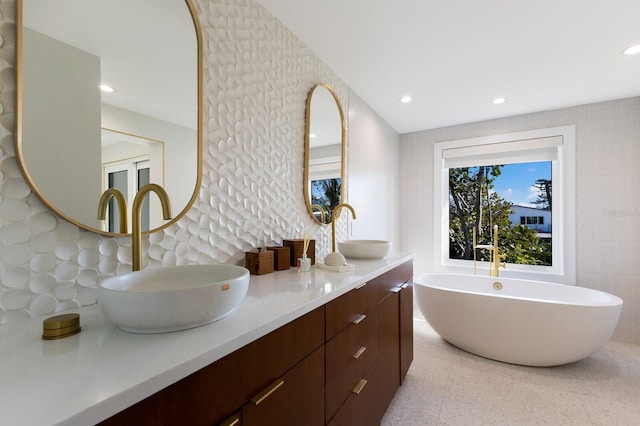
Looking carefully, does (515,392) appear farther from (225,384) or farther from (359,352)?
(225,384)

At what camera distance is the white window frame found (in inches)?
120

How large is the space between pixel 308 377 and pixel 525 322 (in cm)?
211

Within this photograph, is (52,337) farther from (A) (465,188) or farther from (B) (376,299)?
(A) (465,188)

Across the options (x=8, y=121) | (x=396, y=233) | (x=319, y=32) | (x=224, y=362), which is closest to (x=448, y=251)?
(x=396, y=233)

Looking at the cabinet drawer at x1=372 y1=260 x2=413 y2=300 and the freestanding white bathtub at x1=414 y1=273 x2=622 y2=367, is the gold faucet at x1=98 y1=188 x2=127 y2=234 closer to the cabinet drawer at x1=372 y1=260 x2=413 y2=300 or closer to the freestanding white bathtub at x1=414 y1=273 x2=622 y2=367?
the cabinet drawer at x1=372 y1=260 x2=413 y2=300

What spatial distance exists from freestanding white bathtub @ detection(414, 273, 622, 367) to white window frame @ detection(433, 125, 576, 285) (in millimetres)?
500

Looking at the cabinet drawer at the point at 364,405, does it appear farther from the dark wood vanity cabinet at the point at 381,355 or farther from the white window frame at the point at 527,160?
the white window frame at the point at 527,160

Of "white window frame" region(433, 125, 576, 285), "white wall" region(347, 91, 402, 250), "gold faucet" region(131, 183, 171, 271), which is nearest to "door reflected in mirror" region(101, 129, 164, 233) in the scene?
"gold faucet" region(131, 183, 171, 271)

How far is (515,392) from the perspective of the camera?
204 cm

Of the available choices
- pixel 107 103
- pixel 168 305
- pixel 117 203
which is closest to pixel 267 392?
pixel 168 305

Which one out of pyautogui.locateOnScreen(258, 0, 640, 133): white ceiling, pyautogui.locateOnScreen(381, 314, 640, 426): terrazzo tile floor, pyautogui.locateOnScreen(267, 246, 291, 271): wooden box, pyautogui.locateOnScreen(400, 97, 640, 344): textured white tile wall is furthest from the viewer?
pyautogui.locateOnScreen(400, 97, 640, 344): textured white tile wall

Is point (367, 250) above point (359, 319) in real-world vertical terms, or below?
above

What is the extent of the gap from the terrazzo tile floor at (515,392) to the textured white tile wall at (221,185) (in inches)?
48.7

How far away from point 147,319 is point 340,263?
1.04 metres
